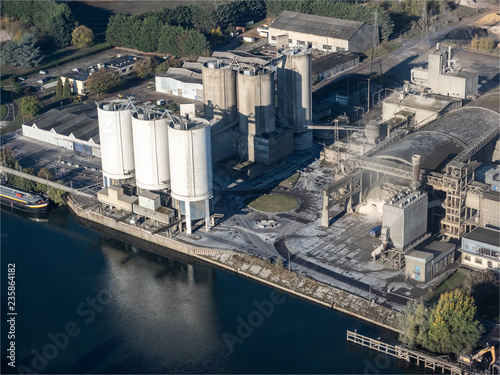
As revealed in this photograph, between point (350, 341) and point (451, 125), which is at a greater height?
point (451, 125)

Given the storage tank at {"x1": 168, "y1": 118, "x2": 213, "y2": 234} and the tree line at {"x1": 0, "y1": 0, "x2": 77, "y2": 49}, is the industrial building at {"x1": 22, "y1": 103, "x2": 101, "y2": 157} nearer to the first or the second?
the storage tank at {"x1": 168, "y1": 118, "x2": 213, "y2": 234}

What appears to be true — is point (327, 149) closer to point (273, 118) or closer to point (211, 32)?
point (273, 118)

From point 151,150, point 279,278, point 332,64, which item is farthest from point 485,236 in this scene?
point 332,64

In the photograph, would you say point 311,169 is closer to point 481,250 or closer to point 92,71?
point 481,250

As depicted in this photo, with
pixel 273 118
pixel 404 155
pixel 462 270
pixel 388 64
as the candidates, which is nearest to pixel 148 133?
pixel 273 118

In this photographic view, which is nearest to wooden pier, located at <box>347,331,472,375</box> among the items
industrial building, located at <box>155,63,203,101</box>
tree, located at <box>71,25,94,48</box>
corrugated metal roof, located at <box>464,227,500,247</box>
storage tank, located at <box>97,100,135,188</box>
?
corrugated metal roof, located at <box>464,227,500,247</box>

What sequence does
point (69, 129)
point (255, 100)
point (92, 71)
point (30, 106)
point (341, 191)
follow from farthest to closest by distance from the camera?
point (92, 71)
point (30, 106)
point (69, 129)
point (255, 100)
point (341, 191)

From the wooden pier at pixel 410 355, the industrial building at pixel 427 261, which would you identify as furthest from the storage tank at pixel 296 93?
the wooden pier at pixel 410 355
